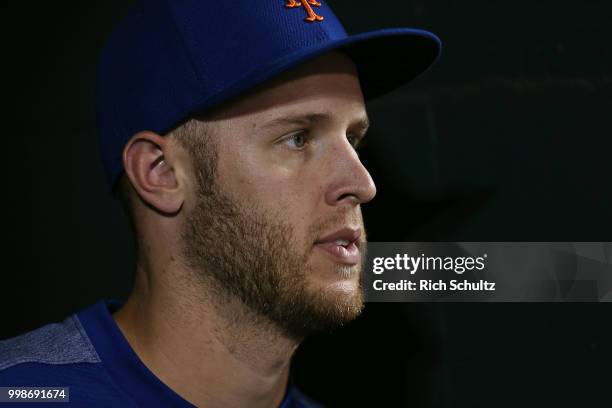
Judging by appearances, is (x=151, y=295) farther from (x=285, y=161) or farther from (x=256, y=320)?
(x=285, y=161)

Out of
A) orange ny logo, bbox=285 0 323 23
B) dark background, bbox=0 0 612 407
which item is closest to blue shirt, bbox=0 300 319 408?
dark background, bbox=0 0 612 407

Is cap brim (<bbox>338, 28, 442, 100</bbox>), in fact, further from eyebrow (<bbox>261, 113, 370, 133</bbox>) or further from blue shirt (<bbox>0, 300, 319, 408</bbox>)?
blue shirt (<bbox>0, 300, 319, 408</bbox>)

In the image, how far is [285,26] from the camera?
1356mm

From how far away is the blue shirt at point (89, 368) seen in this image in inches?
57.2


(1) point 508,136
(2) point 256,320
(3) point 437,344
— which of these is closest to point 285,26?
(2) point 256,320

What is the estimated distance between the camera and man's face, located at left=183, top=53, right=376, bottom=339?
1.36m

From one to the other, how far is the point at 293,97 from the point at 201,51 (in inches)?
6.8

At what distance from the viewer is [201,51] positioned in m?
1.36

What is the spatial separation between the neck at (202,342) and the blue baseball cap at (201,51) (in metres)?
0.25

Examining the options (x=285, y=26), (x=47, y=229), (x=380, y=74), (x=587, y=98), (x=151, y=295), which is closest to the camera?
(x=285, y=26)

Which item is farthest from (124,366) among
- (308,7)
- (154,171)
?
(308,7)

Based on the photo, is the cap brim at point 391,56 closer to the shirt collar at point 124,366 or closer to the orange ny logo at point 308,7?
the orange ny logo at point 308,7

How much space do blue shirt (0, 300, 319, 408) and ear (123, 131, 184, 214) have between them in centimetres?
27

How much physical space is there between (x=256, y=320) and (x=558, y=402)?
74 centimetres
